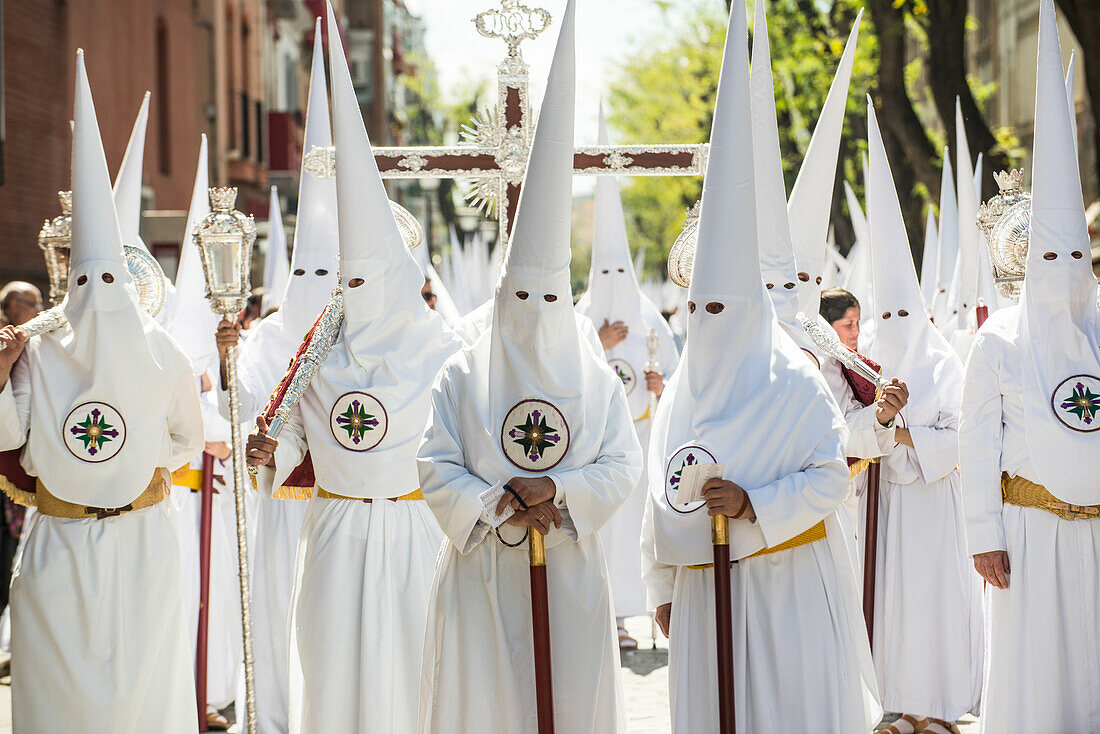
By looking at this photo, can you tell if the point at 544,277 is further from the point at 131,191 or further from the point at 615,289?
the point at 615,289

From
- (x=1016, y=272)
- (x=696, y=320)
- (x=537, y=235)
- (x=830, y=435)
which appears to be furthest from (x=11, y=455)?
(x=1016, y=272)

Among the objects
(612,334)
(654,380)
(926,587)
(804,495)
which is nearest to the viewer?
(804,495)

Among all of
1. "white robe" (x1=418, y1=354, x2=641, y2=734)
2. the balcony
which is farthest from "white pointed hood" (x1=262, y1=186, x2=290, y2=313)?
the balcony

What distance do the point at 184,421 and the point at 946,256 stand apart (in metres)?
6.82

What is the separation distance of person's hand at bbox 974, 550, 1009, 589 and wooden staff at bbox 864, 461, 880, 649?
1.76 metres

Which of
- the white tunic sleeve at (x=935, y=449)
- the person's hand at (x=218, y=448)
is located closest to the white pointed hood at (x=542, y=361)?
the white tunic sleeve at (x=935, y=449)

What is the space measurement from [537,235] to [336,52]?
1.92m

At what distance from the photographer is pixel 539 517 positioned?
15.8 ft

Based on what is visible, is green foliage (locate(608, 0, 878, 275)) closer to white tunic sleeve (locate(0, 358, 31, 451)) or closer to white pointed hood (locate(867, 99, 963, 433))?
white pointed hood (locate(867, 99, 963, 433))

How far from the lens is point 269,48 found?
33.9 meters

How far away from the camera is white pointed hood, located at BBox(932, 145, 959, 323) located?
10.6 m

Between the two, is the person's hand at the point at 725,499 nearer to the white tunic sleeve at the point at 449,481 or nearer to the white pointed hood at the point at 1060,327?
the white tunic sleeve at the point at 449,481

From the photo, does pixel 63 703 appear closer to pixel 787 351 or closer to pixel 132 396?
pixel 132 396

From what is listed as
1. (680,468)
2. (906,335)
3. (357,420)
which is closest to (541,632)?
(680,468)
